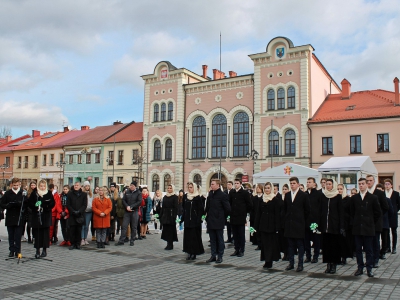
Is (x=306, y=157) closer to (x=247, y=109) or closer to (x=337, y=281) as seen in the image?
(x=247, y=109)

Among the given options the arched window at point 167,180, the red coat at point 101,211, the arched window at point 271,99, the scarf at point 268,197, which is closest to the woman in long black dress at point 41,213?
the red coat at point 101,211

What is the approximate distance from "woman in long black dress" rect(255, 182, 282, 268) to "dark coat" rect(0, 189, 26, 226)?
230 inches

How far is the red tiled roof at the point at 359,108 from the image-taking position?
32856mm

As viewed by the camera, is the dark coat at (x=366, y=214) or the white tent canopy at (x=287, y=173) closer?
the dark coat at (x=366, y=214)

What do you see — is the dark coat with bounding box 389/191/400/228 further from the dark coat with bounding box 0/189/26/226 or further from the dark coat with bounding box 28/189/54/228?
the dark coat with bounding box 0/189/26/226

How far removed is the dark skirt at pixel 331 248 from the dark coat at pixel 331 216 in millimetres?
171

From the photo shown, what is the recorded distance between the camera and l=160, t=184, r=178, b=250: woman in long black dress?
40.5 feet

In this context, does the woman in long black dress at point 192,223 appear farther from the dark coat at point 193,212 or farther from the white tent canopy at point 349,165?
the white tent canopy at point 349,165

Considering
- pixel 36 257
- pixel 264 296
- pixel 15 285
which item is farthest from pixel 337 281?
pixel 36 257

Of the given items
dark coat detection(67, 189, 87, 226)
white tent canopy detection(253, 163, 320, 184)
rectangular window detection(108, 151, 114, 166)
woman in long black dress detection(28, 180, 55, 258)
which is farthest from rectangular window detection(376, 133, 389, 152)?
woman in long black dress detection(28, 180, 55, 258)

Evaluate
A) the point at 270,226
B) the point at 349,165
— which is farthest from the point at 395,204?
the point at 349,165

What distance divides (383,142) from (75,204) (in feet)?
88.4

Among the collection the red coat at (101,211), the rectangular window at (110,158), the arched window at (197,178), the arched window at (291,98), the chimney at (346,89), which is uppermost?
the chimney at (346,89)

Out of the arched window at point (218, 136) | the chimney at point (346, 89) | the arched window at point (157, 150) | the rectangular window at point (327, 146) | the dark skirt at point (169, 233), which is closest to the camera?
the dark skirt at point (169, 233)
